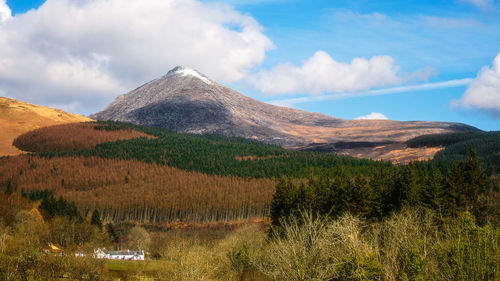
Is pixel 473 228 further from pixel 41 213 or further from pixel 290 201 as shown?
pixel 41 213

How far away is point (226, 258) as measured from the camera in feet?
212

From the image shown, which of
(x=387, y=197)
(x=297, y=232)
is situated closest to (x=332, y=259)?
(x=297, y=232)

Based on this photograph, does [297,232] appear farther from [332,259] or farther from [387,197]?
[387,197]

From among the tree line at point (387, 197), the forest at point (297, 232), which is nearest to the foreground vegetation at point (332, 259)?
the forest at point (297, 232)

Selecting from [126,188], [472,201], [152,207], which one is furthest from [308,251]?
[126,188]

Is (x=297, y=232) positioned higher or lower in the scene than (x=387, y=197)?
lower

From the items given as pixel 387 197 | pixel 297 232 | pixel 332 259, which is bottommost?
pixel 332 259

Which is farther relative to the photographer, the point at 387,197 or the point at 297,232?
the point at 387,197

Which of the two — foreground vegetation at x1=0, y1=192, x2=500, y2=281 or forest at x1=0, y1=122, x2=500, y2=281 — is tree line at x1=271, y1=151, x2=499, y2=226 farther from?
foreground vegetation at x1=0, y1=192, x2=500, y2=281

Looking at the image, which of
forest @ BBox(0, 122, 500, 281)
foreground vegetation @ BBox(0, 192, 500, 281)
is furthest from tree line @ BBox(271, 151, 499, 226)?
foreground vegetation @ BBox(0, 192, 500, 281)

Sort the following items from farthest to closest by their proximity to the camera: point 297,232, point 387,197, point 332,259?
point 387,197 → point 297,232 → point 332,259

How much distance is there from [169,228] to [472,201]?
103369 mm

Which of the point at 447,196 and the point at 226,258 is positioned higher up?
the point at 447,196

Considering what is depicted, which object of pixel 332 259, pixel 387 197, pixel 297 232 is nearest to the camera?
pixel 332 259
